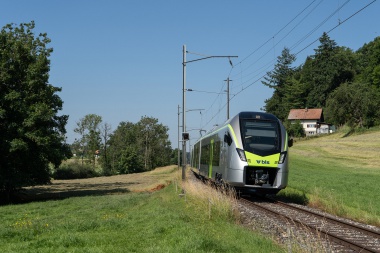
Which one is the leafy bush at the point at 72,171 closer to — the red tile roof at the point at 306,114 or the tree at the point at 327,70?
the red tile roof at the point at 306,114

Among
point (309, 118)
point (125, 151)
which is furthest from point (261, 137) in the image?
point (309, 118)

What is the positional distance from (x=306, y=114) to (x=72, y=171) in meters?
65.8

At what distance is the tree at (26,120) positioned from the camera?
32188 millimetres

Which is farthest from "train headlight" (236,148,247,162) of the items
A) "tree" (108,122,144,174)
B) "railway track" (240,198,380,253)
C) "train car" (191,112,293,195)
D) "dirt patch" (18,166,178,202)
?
"tree" (108,122,144,174)

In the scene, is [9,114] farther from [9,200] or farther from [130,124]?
[130,124]

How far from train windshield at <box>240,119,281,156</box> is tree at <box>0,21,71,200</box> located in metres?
18.8

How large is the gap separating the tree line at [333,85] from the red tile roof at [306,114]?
2.22m

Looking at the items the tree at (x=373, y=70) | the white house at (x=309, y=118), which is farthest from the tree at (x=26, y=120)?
the white house at (x=309, y=118)

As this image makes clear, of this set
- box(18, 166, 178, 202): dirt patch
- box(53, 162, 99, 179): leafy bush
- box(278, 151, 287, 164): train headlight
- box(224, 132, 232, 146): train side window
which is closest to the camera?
box(278, 151, 287, 164): train headlight

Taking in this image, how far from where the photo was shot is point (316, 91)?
12562 cm

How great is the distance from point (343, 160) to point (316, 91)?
67.1 metres

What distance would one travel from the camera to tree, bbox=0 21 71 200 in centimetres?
3219

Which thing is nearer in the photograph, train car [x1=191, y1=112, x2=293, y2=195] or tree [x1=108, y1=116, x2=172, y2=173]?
train car [x1=191, y1=112, x2=293, y2=195]

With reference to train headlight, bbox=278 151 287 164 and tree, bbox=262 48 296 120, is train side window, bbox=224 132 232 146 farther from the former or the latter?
tree, bbox=262 48 296 120
